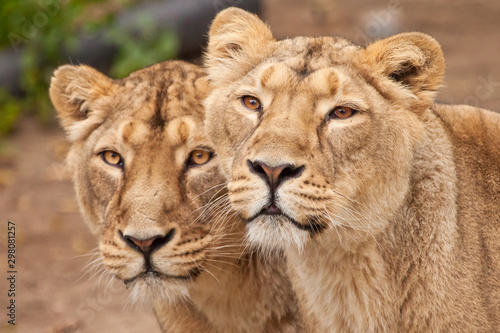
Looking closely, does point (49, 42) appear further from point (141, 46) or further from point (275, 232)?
point (275, 232)

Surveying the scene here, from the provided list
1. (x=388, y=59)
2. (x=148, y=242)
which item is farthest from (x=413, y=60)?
(x=148, y=242)

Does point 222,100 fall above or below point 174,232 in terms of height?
above

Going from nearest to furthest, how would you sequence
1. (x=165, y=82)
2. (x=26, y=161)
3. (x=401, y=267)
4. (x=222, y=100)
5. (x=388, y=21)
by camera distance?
(x=401, y=267)
(x=222, y=100)
(x=165, y=82)
(x=26, y=161)
(x=388, y=21)

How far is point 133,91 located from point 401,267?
5.77 feet

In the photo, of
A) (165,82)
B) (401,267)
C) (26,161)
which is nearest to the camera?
(401,267)

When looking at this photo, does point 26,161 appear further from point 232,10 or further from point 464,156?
point 464,156

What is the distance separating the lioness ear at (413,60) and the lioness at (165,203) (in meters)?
1.00

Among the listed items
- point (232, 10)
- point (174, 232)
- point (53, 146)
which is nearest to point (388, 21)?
point (53, 146)

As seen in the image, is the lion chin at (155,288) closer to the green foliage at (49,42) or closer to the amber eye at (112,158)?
the amber eye at (112,158)

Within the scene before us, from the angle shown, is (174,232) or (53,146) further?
(53,146)

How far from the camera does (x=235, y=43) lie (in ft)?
13.5

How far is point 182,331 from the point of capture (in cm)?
436

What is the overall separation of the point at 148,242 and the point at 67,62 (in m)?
5.67

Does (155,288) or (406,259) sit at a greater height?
(406,259)
